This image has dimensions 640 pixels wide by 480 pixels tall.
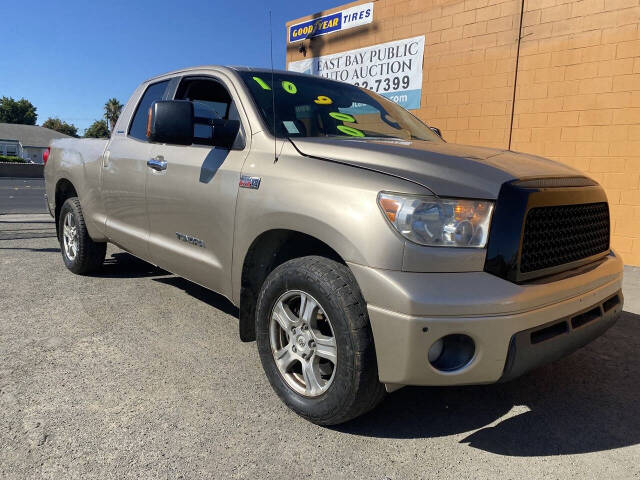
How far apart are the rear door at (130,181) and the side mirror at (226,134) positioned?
966 millimetres

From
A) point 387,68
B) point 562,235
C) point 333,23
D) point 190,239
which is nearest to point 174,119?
point 190,239

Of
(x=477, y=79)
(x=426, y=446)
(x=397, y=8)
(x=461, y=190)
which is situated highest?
(x=397, y=8)

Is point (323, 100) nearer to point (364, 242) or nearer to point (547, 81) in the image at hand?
point (364, 242)

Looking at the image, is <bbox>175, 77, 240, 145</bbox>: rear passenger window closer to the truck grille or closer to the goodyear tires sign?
the truck grille

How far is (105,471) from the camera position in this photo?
2.14 m

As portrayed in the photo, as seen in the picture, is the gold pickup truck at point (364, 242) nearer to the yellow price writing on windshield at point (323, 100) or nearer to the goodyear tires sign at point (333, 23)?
the yellow price writing on windshield at point (323, 100)

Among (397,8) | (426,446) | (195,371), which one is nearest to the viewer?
(426,446)

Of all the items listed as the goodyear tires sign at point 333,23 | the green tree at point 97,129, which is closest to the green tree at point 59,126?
the green tree at point 97,129

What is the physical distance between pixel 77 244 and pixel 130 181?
1.44m

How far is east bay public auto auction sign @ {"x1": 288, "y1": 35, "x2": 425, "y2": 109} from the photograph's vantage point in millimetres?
8812

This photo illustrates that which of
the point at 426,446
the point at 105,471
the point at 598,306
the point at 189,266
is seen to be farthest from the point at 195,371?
the point at 598,306

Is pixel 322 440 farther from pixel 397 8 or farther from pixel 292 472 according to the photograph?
pixel 397 8

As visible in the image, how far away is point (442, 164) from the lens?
234 centimetres

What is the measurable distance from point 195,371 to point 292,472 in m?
1.14
